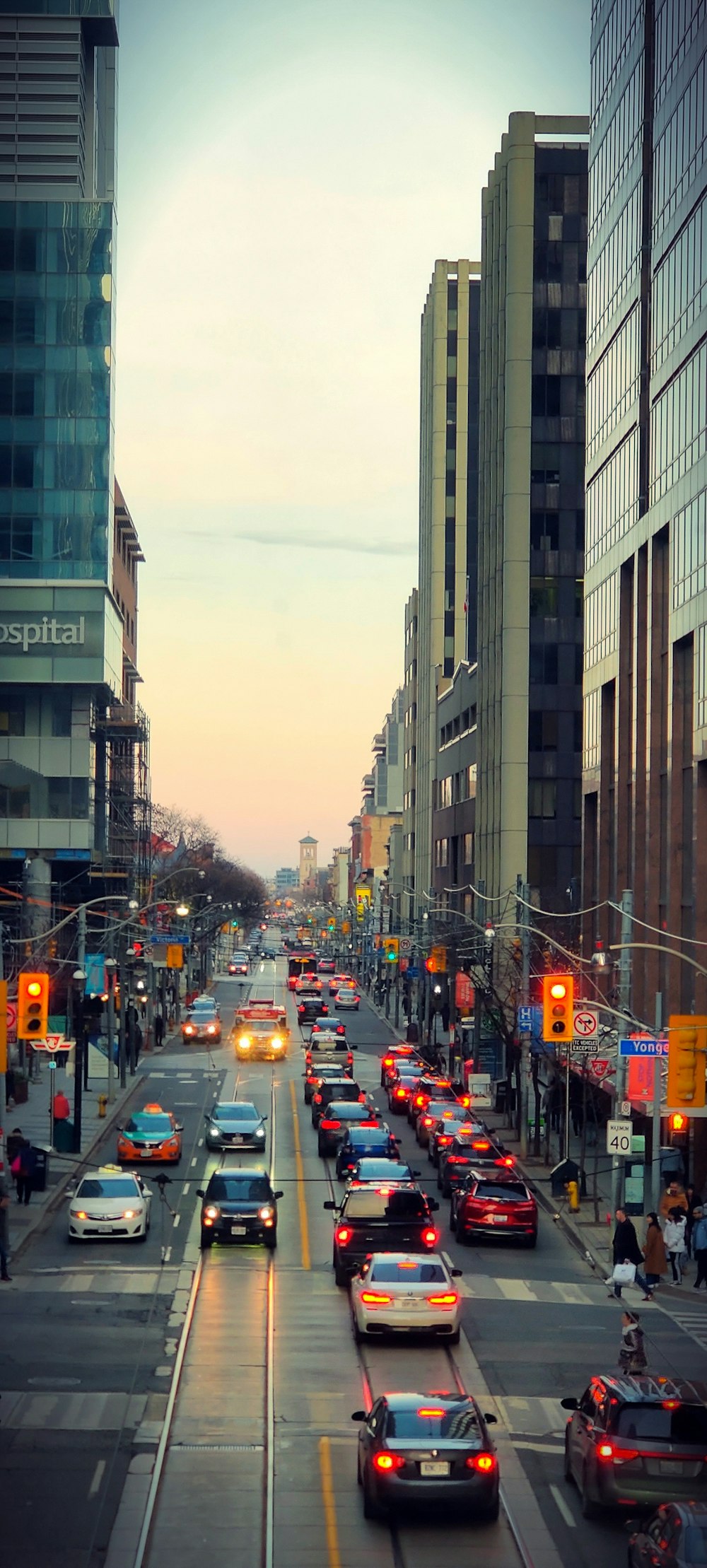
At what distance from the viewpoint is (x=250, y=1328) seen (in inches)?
1033

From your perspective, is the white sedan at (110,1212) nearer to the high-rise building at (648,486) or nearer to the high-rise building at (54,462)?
the high-rise building at (648,486)

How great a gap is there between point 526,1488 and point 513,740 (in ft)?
249

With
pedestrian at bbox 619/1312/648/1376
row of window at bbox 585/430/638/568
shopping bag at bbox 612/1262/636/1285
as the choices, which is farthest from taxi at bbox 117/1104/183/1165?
row of window at bbox 585/430/638/568

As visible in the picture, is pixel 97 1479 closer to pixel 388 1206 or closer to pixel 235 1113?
pixel 388 1206

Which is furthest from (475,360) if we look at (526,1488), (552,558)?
(526,1488)

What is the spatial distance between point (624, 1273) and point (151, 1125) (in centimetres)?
1776

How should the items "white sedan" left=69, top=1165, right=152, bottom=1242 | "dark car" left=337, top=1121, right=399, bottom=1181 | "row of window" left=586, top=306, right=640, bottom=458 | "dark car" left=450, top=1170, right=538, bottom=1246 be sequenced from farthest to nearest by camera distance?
"row of window" left=586, top=306, right=640, bottom=458, "dark car" left=337, top=1121, right=399, bottom=1181, "dark car" left=450, top=1170, right=538, bottom=1246, "white sedan" left=69, top=1165, right=152, bottom=1242

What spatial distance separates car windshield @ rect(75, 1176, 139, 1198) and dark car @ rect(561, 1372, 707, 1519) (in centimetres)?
1874

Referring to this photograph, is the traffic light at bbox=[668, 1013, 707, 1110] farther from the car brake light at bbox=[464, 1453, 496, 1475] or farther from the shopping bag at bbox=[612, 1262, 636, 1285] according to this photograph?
the car brake light at bbox=[464, 1453, 496, 1475]

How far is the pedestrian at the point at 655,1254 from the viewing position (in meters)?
32.0

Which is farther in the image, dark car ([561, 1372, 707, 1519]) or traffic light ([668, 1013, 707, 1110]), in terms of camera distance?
traffic light ([668, 1013, 707, 1110])

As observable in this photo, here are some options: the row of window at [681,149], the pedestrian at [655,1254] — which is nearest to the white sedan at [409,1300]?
the pedestrian at [655,1254]

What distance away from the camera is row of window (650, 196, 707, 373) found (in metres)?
50.2

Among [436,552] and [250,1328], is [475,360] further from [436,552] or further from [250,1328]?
[250,1328]
